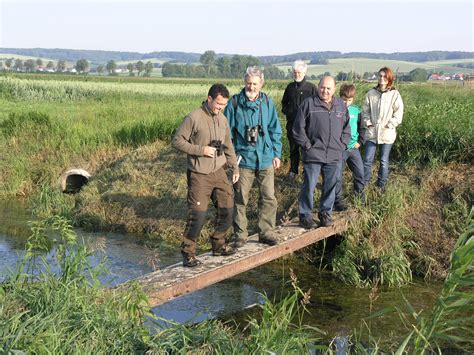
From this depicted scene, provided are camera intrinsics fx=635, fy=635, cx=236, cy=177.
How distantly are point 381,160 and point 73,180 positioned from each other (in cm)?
724

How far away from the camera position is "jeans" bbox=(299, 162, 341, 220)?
7523mm

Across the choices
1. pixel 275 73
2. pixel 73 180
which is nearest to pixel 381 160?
pixel 73 180

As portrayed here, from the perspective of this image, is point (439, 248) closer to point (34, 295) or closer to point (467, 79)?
point (34, 295)

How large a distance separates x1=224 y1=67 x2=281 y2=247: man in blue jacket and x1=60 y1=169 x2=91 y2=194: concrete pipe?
6.59 meters

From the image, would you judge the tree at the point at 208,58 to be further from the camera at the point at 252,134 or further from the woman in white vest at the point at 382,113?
the camera at the point at 252,134

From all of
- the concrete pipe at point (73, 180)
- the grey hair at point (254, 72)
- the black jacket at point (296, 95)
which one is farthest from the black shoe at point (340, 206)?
the concrete pipe at point (73, 180)

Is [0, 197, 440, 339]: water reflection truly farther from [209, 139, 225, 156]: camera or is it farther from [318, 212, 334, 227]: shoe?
[209, 139, 225, 156]: camera

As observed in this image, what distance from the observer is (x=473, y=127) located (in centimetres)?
1008

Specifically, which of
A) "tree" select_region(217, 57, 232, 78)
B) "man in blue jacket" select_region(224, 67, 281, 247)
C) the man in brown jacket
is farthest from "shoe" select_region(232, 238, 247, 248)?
"tree" select_region(217, 57, 232, 78)

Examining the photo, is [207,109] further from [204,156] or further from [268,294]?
[268,294]

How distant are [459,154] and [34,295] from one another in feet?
23.8

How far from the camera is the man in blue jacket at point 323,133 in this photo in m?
7.31

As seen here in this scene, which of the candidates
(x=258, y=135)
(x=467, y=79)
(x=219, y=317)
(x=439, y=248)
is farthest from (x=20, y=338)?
(x=467, y=79)

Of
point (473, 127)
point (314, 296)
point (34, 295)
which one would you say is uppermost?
point (473, 127)
